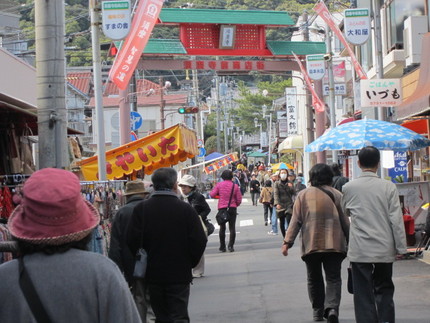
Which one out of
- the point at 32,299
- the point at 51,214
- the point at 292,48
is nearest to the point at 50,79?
the point at 51,214

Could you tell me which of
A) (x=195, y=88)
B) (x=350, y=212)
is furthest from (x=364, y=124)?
(x=195, y=88)

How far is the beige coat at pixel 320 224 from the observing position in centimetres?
903

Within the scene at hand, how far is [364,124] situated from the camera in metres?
14.6


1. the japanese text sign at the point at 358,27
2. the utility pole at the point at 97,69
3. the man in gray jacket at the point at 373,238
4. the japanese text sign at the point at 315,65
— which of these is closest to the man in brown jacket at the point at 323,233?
the man in gray jacket at the point at 373,238

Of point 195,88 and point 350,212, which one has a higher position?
point 195,88

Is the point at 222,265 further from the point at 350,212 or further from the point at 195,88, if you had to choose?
the point at 195,88

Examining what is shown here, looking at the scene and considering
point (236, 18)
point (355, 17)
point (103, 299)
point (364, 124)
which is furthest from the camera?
point (236, 18)

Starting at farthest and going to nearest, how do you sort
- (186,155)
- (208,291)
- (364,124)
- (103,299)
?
(186,155) → (364,124) → (208,291) → (103,299)

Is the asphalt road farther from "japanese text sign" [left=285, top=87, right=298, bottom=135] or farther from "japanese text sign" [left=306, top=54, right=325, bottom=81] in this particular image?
"japanese text sign" [left=285, top=87, right=298, bottom=135]

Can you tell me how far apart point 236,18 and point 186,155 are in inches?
343

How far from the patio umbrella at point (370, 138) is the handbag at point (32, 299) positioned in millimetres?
11213

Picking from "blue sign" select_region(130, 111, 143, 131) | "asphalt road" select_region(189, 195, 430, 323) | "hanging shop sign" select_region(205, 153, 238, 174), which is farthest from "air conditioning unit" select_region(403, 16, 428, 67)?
"hanging shop sign" select_region(205, 153, 238, 174)

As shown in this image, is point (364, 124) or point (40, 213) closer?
point (40, 213)

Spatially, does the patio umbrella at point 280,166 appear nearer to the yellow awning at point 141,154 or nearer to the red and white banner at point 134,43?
the yellow awning at point 141,154
